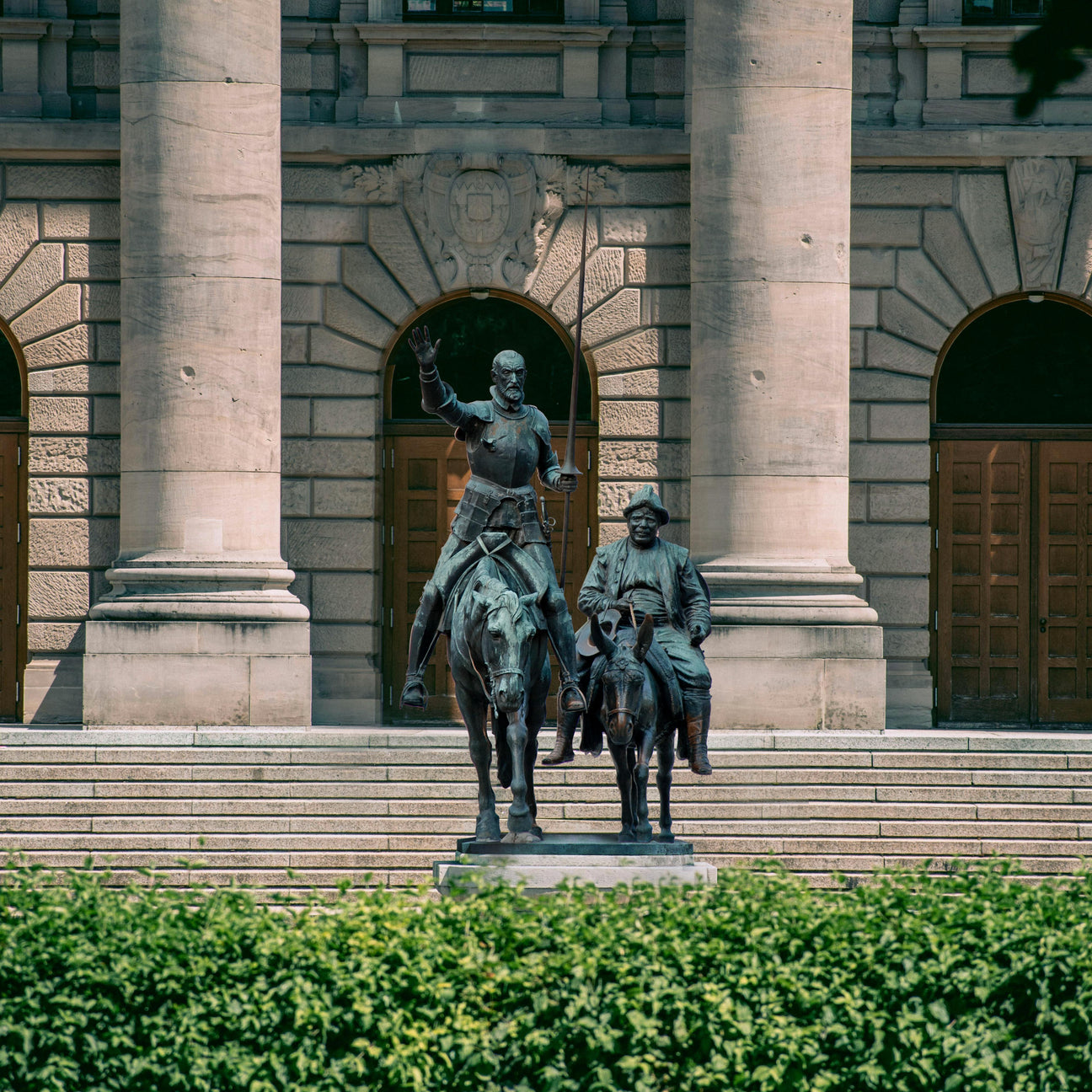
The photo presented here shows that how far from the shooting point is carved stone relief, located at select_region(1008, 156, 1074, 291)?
75.3 feet

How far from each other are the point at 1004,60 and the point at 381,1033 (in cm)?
1927

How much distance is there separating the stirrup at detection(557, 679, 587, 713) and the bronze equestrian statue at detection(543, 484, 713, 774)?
158 millimetres

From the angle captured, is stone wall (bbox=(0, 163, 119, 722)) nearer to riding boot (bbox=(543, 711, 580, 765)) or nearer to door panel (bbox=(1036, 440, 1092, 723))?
riding boot (bbox=(543, 711, 580, 765))

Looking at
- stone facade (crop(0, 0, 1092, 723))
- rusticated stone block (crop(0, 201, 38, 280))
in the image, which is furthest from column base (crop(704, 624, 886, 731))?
rusticated stone block (crop(0, 201, 38, 280))

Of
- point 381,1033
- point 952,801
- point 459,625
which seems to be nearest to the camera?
point 381,1033

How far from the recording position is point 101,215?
22.8m

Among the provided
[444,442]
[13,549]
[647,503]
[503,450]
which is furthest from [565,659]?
[13,549]

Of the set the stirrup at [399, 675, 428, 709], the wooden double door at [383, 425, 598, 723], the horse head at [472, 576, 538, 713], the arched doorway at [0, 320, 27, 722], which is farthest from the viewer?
the wooden double door at [383, 425, 598, 723]

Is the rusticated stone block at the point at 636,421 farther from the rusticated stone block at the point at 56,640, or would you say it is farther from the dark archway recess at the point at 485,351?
the rusticated stone block at the point at 56,640

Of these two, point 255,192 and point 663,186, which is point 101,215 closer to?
point 255,192

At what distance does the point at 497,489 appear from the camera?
12.7 metres

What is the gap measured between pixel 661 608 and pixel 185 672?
8544 millimetres

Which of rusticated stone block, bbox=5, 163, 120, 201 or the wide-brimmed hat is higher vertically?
rusticated stone block, bbox=5, 163, 120, 201

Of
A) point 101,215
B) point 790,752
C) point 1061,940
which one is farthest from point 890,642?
point 1061,940
